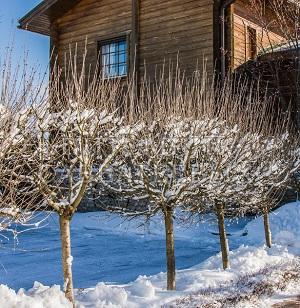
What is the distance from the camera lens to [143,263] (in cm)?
1152

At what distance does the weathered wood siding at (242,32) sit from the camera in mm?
16812

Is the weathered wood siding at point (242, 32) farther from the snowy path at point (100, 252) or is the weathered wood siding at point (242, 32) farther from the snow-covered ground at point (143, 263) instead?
the snowy path at point (100, 252)

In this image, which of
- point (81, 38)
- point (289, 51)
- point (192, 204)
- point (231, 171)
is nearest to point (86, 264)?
point (192, 204)

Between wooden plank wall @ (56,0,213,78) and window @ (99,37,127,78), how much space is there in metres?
0.33

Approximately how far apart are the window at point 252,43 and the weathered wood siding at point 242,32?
155mm

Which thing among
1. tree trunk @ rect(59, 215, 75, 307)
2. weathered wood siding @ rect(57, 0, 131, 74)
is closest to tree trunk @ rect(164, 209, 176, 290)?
tree trunk @ rect(59, 215, 75, 307)

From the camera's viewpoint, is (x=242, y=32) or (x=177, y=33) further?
(x=242, y=32)

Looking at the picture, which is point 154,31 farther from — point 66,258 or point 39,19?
point 66,258

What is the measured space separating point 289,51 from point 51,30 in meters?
10.2

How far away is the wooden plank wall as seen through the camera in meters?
16.8

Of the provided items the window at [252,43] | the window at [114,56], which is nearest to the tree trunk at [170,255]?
the window at [252,43]

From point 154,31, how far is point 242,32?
3272 millimetres

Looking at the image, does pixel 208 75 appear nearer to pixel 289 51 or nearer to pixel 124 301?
pixel 289 51

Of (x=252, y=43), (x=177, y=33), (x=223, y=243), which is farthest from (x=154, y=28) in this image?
(x=223, y=243)
